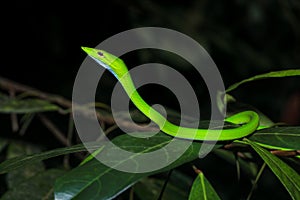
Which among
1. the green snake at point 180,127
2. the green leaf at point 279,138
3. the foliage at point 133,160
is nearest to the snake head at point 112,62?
the green snake at point 180,127

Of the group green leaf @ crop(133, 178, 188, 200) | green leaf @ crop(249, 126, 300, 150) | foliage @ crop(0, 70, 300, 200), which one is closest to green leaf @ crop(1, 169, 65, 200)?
foliage @ crop(0, 70, 300, 200)

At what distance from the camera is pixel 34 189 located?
113 centimetres

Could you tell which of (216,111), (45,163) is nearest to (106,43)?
(45,163)

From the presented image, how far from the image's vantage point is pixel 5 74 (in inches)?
118

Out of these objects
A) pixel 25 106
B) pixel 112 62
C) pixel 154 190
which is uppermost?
pixel 112 62

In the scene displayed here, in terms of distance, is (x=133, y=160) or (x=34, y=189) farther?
(x=34, y=189)

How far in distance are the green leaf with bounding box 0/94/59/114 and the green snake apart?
41 centimetres

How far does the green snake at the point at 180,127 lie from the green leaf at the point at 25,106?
41 centimetres

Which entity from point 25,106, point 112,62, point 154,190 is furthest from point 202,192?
point 25,106

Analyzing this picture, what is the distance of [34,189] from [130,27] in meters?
2.07

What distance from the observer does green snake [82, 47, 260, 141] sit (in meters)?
0.78

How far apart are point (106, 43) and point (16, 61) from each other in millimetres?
666

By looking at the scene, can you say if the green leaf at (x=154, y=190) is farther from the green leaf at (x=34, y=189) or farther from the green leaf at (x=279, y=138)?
the green leaf at (x=279, y=138)

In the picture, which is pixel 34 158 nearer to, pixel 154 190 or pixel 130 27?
pixel 154 190
